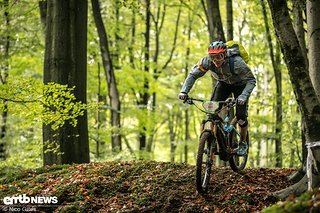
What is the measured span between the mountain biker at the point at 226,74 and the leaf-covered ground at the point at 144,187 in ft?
2.58

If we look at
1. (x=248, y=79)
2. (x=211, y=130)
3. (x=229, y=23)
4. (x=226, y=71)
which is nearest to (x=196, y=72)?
(x=226, y=71)

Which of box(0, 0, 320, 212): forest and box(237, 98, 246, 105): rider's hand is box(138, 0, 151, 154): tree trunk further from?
box(237, 98, 246, 105): rider's hand

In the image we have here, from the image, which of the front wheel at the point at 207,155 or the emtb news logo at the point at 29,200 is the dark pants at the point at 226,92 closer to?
the front wheel at the point at 207,155

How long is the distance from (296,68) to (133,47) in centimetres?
1605

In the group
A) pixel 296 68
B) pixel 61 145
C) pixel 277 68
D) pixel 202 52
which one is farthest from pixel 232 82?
pixel 202 52

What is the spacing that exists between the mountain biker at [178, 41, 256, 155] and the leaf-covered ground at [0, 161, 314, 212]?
79 centimetres

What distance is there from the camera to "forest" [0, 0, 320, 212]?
19.5ft

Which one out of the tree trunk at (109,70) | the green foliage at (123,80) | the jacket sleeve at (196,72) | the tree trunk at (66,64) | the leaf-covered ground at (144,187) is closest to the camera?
the leaf-covered ground at (144,187)

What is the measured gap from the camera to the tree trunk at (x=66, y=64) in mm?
9117

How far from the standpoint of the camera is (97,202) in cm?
632

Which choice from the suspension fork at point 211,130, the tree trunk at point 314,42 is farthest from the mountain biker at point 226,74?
the tree trunk at point 314,42

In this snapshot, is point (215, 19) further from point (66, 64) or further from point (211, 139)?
point (211, 139)

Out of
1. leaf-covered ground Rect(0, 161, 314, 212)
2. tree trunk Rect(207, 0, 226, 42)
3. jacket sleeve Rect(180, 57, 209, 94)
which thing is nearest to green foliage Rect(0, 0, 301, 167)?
leaf-covered ground Rect(0, 161, 314, 212)

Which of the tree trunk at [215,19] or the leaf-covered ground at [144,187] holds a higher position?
the tree trunk at [215,19]
